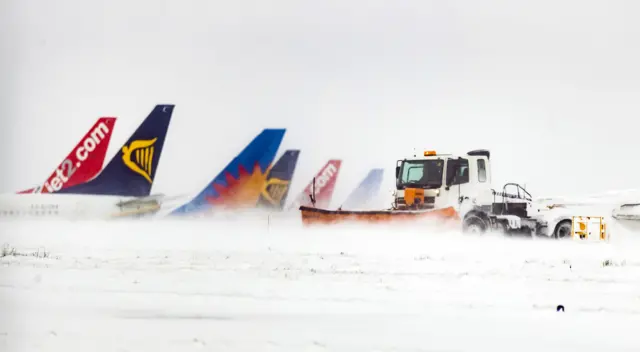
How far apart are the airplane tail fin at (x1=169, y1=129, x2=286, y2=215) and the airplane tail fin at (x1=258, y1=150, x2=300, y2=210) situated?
0.04 meters

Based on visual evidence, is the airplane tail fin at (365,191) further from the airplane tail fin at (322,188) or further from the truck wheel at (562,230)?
the truck wheel at (562,230)

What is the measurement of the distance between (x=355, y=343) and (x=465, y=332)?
522 millimetres

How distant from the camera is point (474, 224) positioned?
9.29 ft

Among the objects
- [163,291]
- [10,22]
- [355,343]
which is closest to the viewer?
[355,343]

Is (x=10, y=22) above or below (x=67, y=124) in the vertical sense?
above

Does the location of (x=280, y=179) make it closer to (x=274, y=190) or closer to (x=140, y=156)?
(x=274, y=190)

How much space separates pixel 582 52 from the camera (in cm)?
282

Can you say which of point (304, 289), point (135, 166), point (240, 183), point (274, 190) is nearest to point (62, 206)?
point (135, 166)

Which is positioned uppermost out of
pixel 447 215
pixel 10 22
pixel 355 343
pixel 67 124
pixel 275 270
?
pixel 10 22

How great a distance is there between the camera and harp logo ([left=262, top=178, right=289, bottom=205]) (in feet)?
9.39

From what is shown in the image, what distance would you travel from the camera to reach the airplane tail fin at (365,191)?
2.81 meters

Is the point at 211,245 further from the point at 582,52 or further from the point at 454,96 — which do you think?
the point at 582,52

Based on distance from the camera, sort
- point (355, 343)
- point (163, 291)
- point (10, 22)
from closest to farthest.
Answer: point (355, 343), point (163, 291), point (10, 22)

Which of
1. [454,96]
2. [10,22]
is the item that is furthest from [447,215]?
[10,22]
